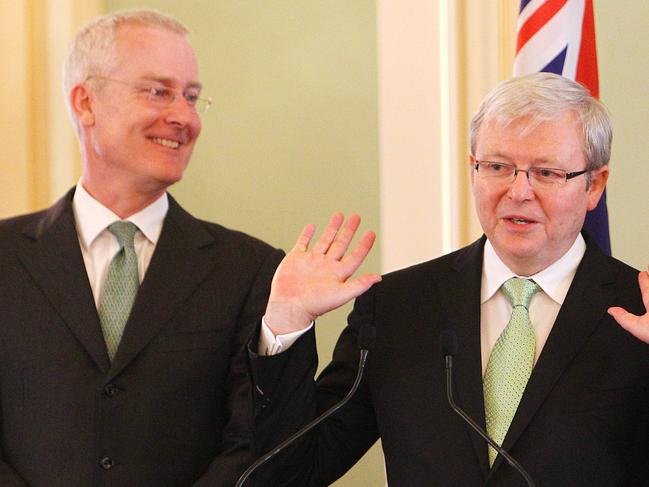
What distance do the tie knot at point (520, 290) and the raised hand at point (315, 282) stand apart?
1.08 ft

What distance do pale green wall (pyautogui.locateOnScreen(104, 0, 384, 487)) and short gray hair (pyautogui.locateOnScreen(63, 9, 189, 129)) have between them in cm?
94

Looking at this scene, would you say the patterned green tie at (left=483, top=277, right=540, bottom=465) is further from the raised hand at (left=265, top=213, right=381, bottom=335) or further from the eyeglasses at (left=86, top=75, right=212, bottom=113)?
the eyeglasses at (left=86, top=75, right=212, bottom=113)

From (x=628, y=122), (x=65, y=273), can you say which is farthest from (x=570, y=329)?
(x=628, y=122)

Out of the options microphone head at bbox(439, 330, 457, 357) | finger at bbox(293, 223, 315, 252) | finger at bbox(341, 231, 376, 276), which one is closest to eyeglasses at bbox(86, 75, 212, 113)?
finger at bbox(293, 223, 315, 252)

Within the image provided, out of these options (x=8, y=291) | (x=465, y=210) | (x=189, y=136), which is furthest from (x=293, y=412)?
(x=465, y=210)

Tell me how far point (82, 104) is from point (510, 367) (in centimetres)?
152

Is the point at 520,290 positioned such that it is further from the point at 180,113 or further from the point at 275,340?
the point at 180,113

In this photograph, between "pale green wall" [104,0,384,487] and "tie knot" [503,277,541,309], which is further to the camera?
"pale green wall" [104,0,384,487]

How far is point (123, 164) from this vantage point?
115 inches

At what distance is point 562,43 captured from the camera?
117 inches

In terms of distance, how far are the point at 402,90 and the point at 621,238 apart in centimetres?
87

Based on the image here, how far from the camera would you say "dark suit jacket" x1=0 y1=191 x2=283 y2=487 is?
2.56m

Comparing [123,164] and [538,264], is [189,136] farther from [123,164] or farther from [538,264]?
[538,264]

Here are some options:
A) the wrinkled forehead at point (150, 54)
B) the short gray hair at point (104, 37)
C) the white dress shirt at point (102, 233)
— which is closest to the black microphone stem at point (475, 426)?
the white dress shirt at point (102, 233)
